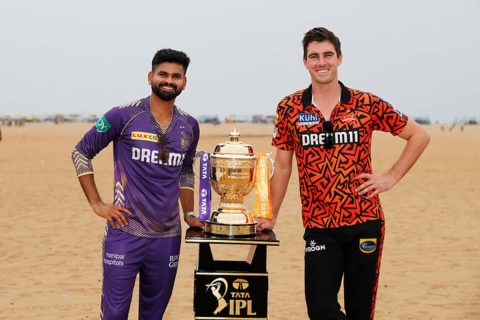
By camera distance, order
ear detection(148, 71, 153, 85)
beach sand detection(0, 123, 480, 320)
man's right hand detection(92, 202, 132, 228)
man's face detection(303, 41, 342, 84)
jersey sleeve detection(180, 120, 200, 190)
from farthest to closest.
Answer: beach sand detection(0, 123, 480, 320)
jersey sleeve detection(180, 120, 200, 190)
ear detection(148, 71, 153, 85)
man's right hand detection(92, 202, 132, 228)
man's face detection(303, 41, 342, 84)

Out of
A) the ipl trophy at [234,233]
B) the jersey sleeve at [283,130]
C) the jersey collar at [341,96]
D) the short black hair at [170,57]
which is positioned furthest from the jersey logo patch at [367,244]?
the short black hair at [170,57]

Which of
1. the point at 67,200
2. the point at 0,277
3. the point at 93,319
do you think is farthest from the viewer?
the point at 67,200

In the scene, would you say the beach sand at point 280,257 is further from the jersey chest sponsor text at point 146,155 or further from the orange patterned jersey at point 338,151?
the jersey chest sponsor text at point 146,155

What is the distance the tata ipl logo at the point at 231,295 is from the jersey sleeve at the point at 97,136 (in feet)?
3.62

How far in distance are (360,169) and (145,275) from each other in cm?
155

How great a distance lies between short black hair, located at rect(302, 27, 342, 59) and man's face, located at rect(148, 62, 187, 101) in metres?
0.82

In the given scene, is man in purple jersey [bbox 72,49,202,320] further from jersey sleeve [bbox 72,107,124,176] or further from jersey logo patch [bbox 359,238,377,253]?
jersey logo patch [bbox 359,238,377,253]

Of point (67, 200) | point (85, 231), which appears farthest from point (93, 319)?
point (67, 200)

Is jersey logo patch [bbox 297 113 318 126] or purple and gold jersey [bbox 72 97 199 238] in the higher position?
jersey logo patch [bbox 297 113 318 126]

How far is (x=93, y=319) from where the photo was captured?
7.09 metres

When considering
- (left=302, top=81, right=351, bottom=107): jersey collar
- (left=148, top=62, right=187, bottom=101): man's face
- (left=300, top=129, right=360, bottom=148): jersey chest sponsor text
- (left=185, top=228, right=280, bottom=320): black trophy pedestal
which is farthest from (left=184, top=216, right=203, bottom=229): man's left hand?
(left=302, top=81, right=351, bottom=107): jersey collar

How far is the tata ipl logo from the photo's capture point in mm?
4453

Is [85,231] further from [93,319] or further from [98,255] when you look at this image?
[93,319]

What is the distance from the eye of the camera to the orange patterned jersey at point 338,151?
425 cm
